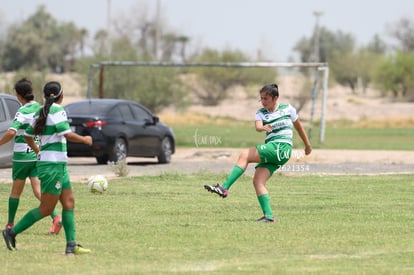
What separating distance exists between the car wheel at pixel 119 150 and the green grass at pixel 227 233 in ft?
22.6

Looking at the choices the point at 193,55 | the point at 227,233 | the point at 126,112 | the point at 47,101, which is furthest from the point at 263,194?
the point at 193,55

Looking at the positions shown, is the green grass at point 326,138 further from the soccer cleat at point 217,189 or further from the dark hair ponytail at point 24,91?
the dark hair ponytail at point 24,91

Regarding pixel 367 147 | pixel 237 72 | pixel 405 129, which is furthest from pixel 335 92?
pixel 367 147

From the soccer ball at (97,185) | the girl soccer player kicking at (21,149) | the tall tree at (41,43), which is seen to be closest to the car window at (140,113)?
the soccer ball at (97,185)

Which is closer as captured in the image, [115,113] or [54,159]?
[54,159]

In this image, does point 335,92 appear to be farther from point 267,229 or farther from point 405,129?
point 267,229

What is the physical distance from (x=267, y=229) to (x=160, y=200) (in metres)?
4.07

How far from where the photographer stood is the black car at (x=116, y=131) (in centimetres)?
2600

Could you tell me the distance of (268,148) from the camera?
13.7m

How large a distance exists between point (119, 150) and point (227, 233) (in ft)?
46.4

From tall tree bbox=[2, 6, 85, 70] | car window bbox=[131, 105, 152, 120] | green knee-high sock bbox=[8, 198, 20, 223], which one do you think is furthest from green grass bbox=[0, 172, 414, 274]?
tall tree bbox=[2, 6, 85, 70]

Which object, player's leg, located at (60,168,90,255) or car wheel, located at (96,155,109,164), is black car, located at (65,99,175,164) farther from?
player's leg, located at (60,168,90,255)

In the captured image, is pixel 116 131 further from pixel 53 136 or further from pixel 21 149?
pixel 53 136

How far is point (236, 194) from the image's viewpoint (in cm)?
1795
